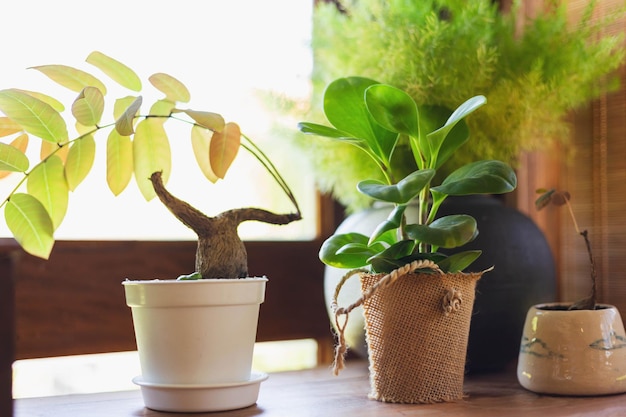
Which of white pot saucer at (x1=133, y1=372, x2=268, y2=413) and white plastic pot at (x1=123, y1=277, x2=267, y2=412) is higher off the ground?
white plastic pot at (x1=123, y1=277, x2=267, y2=412)

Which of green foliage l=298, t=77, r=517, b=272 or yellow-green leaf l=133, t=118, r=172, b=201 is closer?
green foliage l=298, t=77, r=517, b=272

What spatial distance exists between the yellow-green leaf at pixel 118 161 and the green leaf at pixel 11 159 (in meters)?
0.13

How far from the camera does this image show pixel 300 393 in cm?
112

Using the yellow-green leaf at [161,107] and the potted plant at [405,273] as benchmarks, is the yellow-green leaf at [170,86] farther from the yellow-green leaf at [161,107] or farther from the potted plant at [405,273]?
the potted plant at [405,273]

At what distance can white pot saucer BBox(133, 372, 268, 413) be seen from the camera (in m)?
0.95

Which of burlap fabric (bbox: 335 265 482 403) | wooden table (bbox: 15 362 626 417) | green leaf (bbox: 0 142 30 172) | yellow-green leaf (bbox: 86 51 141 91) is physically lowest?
wooden table (bbox: 15 362 626 417)

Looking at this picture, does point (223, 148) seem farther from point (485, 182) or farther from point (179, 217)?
point (485, 182)

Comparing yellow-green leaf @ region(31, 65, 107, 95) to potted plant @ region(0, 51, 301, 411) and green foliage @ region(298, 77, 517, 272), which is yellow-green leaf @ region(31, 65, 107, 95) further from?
green foliage @ region(298, 77, 517, 272)

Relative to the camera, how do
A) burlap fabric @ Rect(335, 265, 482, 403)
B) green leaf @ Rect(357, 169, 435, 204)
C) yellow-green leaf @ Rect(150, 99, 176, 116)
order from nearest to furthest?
green leaf @ Rect(357, 169, 435, 204), burlap fabric @ Rect(335, 265, 482, 403), yellow-green leaf @ Rect(150, 99, 176, 116)

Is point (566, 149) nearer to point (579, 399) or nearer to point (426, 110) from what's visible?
point (426, 110)

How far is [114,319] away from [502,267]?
2.32 feet

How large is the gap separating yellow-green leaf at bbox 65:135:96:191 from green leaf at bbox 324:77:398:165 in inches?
13.8

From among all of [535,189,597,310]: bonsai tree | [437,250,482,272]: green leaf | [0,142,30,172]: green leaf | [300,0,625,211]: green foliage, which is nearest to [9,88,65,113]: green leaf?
[0,142,30,172]: green leaf

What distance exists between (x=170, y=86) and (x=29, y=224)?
286mm
